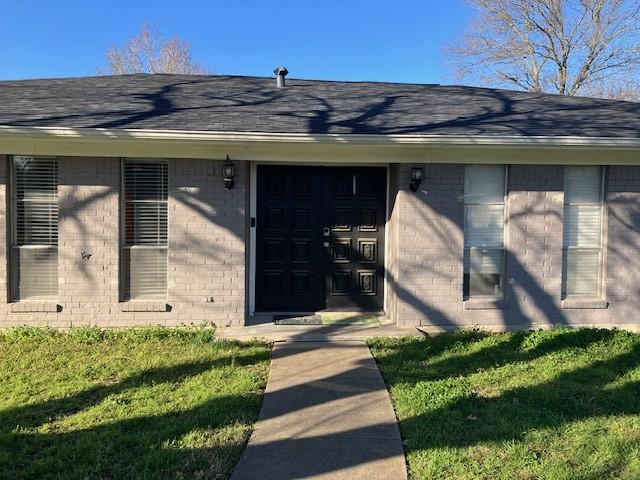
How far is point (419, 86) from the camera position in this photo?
10.1 meters

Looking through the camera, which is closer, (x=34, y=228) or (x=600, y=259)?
(x=34, y=228)

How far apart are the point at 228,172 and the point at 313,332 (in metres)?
2.36

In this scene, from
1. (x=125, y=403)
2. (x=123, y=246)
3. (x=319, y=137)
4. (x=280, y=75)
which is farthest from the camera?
(x=280, y=75)

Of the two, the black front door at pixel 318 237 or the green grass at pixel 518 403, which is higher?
the black front door at pixel 318 237

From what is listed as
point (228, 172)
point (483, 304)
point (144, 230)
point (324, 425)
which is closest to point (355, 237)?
point (483, 304)

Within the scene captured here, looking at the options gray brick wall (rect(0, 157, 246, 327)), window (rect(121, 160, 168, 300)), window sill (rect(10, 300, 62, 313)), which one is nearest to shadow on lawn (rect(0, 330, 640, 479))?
gray brick wall (rect(0, 157, 246, 327))

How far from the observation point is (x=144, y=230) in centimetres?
707

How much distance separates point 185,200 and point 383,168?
2.89 metres

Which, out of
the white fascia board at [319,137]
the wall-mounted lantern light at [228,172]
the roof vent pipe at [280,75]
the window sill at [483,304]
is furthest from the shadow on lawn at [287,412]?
the roof vent pipe at [280,75]

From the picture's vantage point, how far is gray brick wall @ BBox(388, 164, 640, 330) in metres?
7.08

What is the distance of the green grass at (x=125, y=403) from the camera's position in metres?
3.40

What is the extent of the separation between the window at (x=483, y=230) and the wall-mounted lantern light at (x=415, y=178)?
28.5 inches

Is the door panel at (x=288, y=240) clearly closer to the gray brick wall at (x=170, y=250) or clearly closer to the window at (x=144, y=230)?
the gray brick wall at (x=170, y=250)

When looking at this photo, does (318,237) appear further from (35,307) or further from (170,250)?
(35,307)
